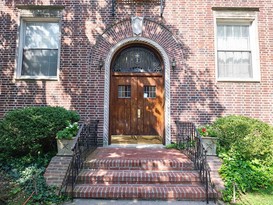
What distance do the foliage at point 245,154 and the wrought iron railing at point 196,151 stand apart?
1.38ft

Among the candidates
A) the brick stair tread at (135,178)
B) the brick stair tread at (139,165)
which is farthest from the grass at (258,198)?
the brick stair tread at (139,165)

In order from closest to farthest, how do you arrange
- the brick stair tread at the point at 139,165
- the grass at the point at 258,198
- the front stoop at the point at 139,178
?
the grass at the point at 258,198, the front stoop at the point at 139,178, the brick stair tread at the point at 139,165

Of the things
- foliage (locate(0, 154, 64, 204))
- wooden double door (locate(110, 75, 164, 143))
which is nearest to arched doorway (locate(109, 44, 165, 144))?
wooden double door (locate(110, 75, 164, 143))

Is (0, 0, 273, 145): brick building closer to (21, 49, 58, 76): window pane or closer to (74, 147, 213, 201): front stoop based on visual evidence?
(21, 49, 58, 76): window pane

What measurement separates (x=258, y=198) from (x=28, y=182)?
4.92m

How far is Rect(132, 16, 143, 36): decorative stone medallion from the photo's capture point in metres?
7.29

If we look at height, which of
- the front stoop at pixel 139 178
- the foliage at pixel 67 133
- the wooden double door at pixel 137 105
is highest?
the wooden double door at pixel 137 105

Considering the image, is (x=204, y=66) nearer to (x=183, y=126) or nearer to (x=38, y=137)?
(x=183, y=126)

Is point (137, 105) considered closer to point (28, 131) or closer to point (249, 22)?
point (28, 131)

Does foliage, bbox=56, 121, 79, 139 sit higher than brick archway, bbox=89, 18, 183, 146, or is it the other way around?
brick archway, bbox=89, 18, 183, 146

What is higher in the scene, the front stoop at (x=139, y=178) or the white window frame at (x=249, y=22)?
the white window frame at (x=249, y=22)

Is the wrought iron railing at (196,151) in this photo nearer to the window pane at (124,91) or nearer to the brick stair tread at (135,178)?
the brick stair tread at (135,178)

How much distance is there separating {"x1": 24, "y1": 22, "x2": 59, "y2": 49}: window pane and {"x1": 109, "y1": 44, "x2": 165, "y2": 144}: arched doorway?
2.36 metres

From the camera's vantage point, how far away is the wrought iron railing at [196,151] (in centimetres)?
438
